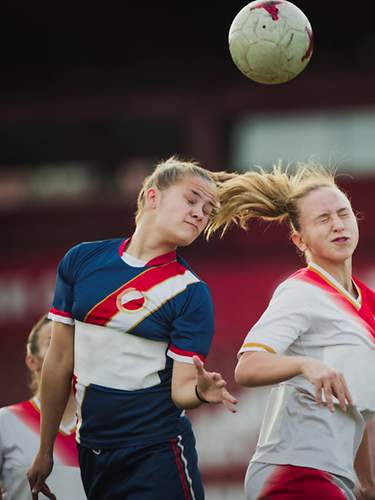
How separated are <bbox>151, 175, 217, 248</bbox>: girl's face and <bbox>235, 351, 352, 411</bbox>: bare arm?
1.87 ft

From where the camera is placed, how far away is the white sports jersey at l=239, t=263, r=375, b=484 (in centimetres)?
372

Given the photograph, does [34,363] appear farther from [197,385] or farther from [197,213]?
[197,385]

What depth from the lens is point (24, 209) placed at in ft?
51.1

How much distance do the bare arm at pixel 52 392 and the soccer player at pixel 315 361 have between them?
786mm

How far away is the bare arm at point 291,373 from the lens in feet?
10.8

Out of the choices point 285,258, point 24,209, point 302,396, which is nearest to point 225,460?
point 285,258

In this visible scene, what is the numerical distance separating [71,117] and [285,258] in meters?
4.91

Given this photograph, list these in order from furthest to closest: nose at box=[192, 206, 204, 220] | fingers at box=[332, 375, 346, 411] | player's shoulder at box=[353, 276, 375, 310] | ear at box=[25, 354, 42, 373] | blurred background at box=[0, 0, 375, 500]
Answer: blurred background at box=[0, 0, 375, 500] < ear at box=[25, 354, 42, 373] < player's shoulder at box=[353, 276, 375, 310] < nose at box=[192, 206, 204, 220] < fingers at box=[332, 375, 346, 411]

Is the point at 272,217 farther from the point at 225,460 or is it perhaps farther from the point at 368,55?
the point at 368,55

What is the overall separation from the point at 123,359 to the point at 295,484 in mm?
781

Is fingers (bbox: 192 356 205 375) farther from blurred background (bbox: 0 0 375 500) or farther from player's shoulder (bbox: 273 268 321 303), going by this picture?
blurred background (bbox: 0 0 375 500)

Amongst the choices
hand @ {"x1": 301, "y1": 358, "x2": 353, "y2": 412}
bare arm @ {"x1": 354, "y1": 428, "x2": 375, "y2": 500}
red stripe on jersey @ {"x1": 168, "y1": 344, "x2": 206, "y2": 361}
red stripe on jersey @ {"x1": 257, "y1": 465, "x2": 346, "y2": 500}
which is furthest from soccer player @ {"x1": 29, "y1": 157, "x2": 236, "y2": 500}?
bare arm @ {"x1": 354, "y1": 428, "x2": 375, "y2": 500}

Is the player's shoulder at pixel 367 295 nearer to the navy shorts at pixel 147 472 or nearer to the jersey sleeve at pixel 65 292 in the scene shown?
the navy shorts at pixel 147 472

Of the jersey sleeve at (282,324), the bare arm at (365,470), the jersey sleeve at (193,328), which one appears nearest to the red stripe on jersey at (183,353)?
the jersey sleeve at (193,328)
